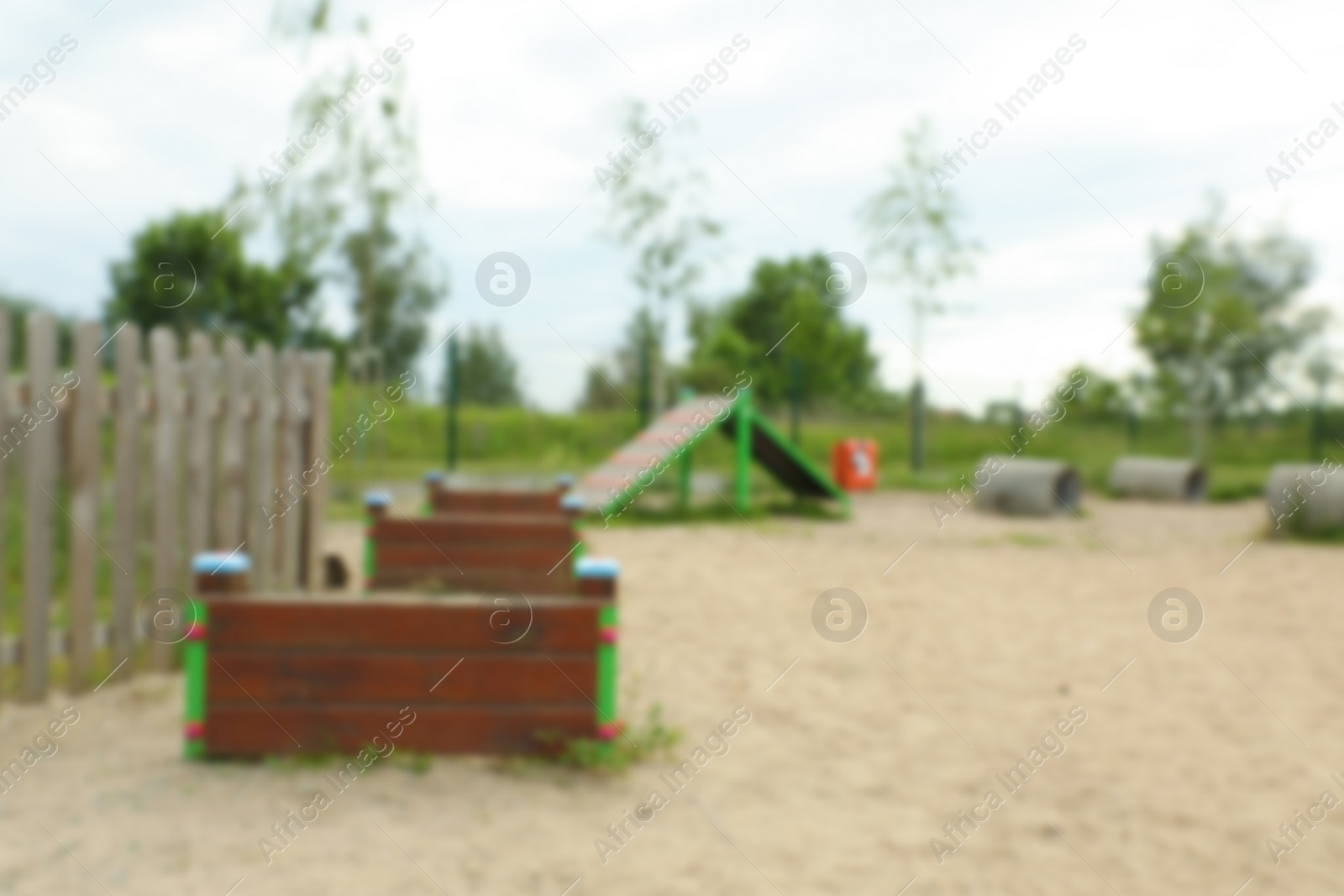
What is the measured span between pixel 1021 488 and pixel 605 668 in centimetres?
986

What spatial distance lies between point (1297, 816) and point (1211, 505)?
1365 centimetres

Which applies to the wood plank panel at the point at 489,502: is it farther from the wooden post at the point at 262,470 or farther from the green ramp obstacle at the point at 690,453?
the green ramp obstacle at the point at 690,453

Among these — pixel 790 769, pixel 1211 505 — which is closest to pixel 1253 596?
pixel 790 769

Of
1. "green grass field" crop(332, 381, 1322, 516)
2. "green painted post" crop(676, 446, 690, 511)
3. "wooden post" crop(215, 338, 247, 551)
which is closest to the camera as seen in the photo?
"wooden post" crop(215, 338, 247, 551)

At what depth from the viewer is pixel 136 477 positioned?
14.0 ft

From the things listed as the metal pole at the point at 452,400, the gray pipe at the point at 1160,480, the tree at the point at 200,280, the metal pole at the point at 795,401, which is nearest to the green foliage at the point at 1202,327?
the gray pipe at the point at 1160,480

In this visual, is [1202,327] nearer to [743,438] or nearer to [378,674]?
[743,438]

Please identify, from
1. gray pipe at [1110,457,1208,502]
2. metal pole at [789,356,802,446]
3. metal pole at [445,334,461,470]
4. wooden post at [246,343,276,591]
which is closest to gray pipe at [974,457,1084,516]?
gray pipe at [1110,457,1208,502]

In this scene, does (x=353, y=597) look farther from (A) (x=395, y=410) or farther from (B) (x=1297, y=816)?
(A) (x=395, y=410)

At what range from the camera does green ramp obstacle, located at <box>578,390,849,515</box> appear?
9.60 meters

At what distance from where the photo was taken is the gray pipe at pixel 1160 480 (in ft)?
51.4

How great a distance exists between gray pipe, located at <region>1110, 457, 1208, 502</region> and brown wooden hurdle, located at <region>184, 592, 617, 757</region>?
1430 centimetres

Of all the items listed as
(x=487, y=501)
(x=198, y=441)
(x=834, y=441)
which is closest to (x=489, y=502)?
(x=487, y=501)

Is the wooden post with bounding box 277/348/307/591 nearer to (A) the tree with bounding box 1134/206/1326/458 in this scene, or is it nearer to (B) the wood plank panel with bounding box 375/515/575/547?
(B) the wood plank panel with bounding box 375/515/575/547
